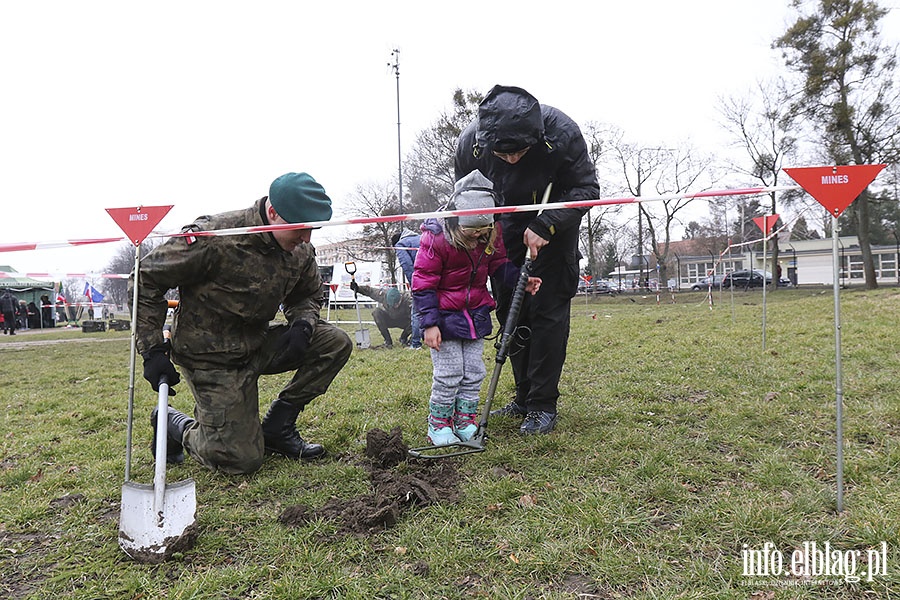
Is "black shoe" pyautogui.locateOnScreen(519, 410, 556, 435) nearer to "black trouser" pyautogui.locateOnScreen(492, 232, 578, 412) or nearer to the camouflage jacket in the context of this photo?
"black trouser" pyautogui.locateOnScreen(492, 232, 578, 412)

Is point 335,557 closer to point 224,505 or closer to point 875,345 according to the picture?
point 224,505

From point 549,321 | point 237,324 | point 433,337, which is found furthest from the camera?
point 549,321

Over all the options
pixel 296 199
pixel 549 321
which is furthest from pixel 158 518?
pixel 549 321

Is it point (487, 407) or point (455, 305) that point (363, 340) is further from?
point (487, 407)

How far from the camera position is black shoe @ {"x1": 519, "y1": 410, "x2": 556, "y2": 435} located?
3680mm

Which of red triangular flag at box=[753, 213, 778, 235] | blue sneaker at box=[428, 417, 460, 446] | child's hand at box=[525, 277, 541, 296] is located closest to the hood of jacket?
child's hand at box=[525, 277, 541, 296]

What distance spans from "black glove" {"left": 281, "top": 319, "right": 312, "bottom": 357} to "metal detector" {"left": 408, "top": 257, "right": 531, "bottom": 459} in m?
0.91

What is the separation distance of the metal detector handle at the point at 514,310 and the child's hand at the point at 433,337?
42 cm

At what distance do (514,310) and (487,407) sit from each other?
625 millimetres

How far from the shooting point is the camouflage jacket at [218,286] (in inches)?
118

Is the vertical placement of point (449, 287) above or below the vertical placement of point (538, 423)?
above

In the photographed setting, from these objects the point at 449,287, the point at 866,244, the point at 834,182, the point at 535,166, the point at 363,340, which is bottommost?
the point at 363,340

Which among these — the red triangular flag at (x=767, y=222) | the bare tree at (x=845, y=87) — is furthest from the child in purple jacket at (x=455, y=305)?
the bare tree at (x=845, y=87)

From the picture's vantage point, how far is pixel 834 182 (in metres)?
2.30
